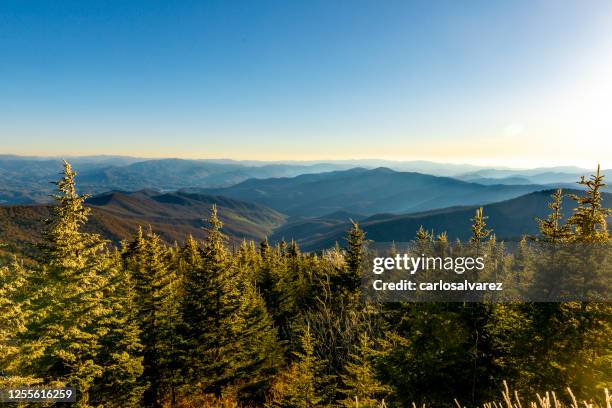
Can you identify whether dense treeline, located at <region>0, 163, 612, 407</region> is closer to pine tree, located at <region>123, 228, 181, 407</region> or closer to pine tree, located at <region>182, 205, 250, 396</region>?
pine tree, located at <region>123, 228, 181, 407</region>

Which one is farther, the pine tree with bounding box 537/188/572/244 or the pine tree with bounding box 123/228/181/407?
the pine tree with bounding box 123/228/181/407

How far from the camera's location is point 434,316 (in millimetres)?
16312

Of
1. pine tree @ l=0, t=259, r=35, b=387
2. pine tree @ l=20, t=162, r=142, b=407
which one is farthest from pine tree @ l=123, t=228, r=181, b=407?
pine tree @ l=0, t=259, r=35, b=387

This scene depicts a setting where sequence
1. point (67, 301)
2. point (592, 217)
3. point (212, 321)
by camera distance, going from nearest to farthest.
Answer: point (592, 217) → point (67, 301) → point (212, 321)

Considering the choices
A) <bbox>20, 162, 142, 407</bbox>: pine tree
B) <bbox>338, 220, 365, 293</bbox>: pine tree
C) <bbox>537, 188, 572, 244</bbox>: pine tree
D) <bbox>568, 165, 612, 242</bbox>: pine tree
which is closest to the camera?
<bbox>568, 165, 612, 242</bbox>: pine tree

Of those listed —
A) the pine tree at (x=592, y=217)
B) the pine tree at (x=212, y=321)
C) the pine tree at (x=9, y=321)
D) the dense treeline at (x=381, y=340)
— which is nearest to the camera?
the pine tree at (x=9, y=321)

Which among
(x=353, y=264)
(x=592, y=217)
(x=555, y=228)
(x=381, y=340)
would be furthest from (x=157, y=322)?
(x=592, y=217)

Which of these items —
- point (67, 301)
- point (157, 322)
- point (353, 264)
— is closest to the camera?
point (67, 301)

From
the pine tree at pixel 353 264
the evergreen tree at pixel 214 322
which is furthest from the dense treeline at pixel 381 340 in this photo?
the pine tree at pixel 353 264

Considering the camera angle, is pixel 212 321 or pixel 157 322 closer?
pixel 157 322

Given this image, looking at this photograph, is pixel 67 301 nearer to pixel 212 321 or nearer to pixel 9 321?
pixel 9 321

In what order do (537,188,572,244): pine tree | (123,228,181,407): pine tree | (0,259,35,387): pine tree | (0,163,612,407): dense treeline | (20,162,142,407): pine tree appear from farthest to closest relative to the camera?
(123,228,181,407): pine tree, (537,188,572,244): pine tree, (20,162,142,407): pine tree, (0,163,612,407): dense treeline, (0,259,35,387): pine tree

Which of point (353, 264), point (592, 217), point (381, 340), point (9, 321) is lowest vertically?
point (381, 340)

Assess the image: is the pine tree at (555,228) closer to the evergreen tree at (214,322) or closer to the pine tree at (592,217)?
the pine tree at (592,217)
